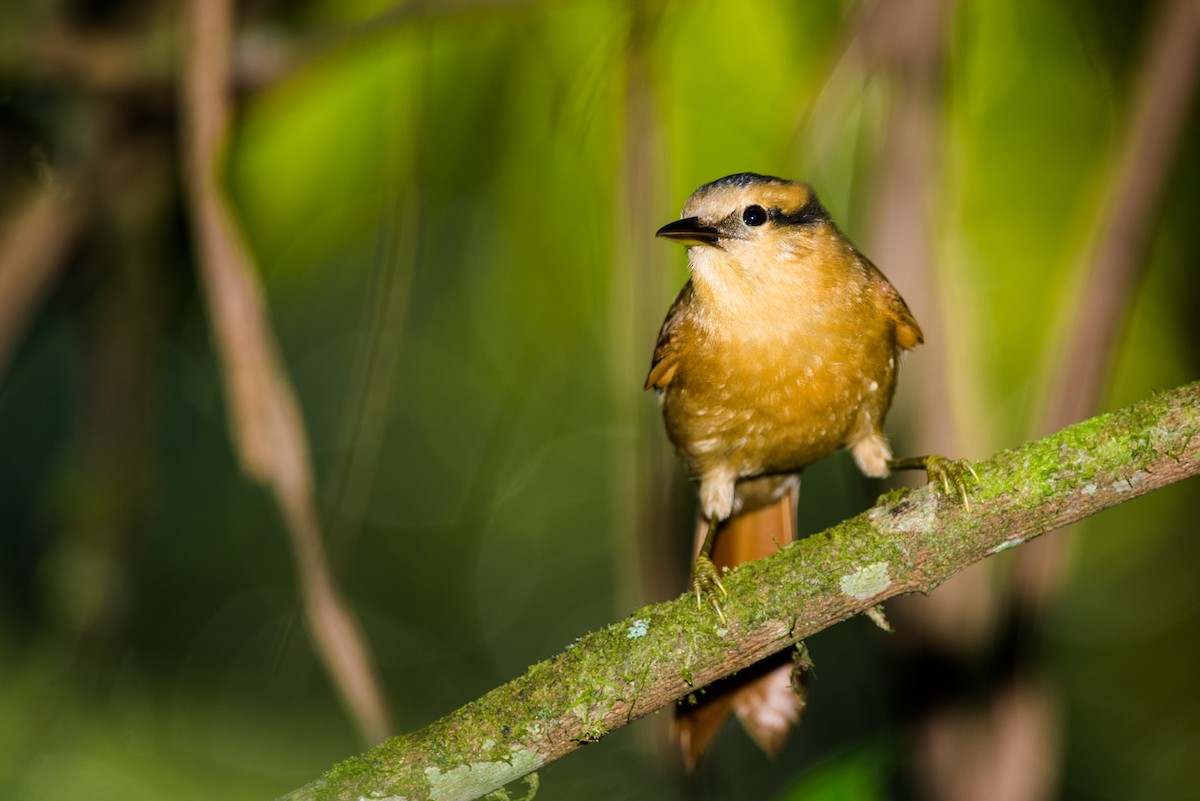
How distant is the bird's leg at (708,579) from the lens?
1698 millimetres

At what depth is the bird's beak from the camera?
2123 mm

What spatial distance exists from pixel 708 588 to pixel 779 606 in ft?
0.62

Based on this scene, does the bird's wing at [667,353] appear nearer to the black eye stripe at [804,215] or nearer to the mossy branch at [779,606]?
the black eye stripe at [804,215]

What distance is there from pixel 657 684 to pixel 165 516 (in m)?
6.34

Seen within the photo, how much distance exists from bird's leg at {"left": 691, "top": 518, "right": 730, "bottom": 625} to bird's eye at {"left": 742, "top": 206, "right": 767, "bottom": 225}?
744 millimetres

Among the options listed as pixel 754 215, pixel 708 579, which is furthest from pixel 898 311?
pixel 708 579

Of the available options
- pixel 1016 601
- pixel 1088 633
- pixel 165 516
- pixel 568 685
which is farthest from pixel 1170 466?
pixel 165 516

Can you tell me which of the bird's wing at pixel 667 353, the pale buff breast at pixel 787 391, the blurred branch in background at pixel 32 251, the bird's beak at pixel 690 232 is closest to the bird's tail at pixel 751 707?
the pale buff breast at pixel 787 391

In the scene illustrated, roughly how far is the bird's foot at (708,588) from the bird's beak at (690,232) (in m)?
0.68

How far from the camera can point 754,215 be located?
2.30 metres

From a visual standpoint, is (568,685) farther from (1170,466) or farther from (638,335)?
(1170,466)

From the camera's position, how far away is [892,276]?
2229 mm

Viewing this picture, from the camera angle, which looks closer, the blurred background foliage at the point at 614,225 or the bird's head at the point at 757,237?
the blurred background foliage at the point at 614,225

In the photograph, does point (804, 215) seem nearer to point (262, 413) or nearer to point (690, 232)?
point (690, 232)
